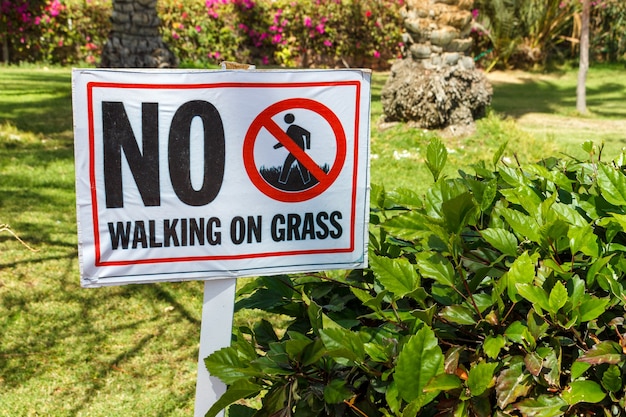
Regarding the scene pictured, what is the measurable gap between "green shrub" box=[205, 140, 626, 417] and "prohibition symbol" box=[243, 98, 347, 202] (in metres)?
0.24

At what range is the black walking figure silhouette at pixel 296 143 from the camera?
2020 mm

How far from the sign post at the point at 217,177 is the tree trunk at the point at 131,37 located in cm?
959

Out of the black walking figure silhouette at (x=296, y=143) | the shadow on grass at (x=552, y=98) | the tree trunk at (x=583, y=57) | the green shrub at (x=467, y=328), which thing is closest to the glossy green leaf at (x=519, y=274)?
the green shrub at (x=467, y=328)

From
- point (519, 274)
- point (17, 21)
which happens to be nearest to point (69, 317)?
point (519, 274)

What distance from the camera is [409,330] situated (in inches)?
70.4

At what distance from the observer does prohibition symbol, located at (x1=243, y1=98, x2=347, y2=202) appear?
2.00 meters

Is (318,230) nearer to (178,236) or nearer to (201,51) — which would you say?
(178,236)

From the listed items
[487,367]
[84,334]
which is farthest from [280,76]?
[84,334]

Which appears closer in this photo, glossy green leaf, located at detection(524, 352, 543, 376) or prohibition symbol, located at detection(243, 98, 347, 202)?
glossy green leaf, located at detection(524, 352, 543, 376)

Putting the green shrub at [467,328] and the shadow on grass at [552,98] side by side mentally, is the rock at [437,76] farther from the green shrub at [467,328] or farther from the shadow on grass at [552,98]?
the green shrub at [467,328]

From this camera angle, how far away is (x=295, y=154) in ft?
6.64

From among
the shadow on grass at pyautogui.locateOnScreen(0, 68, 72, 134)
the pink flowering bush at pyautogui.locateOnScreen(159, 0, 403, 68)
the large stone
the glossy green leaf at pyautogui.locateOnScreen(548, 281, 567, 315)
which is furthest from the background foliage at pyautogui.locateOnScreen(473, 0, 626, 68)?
the glossy green leaf at pyautogui.locateOnScreen(548, 281, 567, 315)

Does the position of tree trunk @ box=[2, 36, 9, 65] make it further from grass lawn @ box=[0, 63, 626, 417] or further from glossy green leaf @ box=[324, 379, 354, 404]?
glossy green leaf @ box=[324, 379, 354, 404]

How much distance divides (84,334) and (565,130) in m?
8.34
